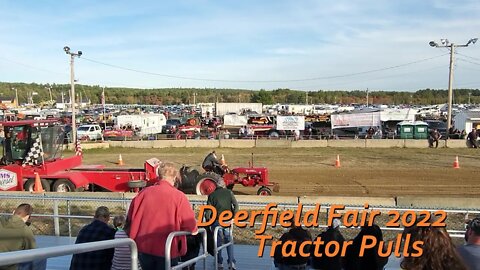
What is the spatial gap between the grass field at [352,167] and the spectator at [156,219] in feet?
40.4

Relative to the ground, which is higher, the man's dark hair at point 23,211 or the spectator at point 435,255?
the spectator at point 435,255

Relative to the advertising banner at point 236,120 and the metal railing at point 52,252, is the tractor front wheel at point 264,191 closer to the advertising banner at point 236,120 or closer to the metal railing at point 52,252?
the metal railing at point 52,252

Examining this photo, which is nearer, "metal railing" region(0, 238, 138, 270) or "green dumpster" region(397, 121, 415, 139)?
"metal railing" region(0, 238, 138, 270)

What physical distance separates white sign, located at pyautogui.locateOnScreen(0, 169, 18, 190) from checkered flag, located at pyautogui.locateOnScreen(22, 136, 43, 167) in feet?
1.78

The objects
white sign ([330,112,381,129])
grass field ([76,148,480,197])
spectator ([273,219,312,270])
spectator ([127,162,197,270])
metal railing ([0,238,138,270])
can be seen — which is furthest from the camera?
white sign ([330,112,381,129])

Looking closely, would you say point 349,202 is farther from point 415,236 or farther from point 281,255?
point 415,236

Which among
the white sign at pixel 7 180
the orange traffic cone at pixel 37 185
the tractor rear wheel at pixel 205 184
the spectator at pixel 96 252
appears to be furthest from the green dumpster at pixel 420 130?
the spectator at pixel 96 252

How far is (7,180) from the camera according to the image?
15.9 meters

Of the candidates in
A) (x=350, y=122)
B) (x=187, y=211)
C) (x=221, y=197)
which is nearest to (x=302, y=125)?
(x=350, y=122)

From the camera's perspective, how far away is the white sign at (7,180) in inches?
622

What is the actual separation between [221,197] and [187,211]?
274 centimetres

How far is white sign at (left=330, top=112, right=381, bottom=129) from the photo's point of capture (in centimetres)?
4150

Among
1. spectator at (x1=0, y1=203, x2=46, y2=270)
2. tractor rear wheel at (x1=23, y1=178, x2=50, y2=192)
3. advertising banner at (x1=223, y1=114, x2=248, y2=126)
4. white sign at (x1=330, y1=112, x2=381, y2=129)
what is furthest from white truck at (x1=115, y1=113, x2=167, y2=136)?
spectator at (x1=0, y1=203, x2=46, y2=270)

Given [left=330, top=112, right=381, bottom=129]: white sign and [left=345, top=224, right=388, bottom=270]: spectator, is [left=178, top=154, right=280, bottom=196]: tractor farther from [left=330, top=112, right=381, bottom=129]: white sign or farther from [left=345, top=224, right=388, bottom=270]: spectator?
[left=330, top=112, right=381, bottom=129]: white sign
